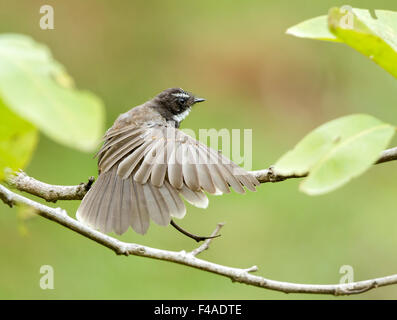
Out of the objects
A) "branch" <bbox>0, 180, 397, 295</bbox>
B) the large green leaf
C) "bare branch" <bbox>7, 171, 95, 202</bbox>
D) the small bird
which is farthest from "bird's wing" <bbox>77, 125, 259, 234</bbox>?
the large green leaf

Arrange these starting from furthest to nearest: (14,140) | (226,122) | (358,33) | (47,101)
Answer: (226,122), (358,33), (14,140), (47,101)

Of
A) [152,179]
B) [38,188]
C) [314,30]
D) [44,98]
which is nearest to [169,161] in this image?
[152,179]

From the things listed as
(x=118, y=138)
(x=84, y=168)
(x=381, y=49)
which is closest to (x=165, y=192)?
(x=118, y=138)

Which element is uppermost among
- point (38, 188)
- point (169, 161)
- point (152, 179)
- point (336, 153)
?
point (169, 161)

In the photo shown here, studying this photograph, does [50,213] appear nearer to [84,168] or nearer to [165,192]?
[165,192]

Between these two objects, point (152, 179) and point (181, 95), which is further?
point (181, 95)

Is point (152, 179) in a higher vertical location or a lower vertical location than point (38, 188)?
higher

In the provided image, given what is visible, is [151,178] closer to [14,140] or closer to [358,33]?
[358,33]

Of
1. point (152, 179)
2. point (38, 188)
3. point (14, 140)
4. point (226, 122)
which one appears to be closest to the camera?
point (14, 140)
